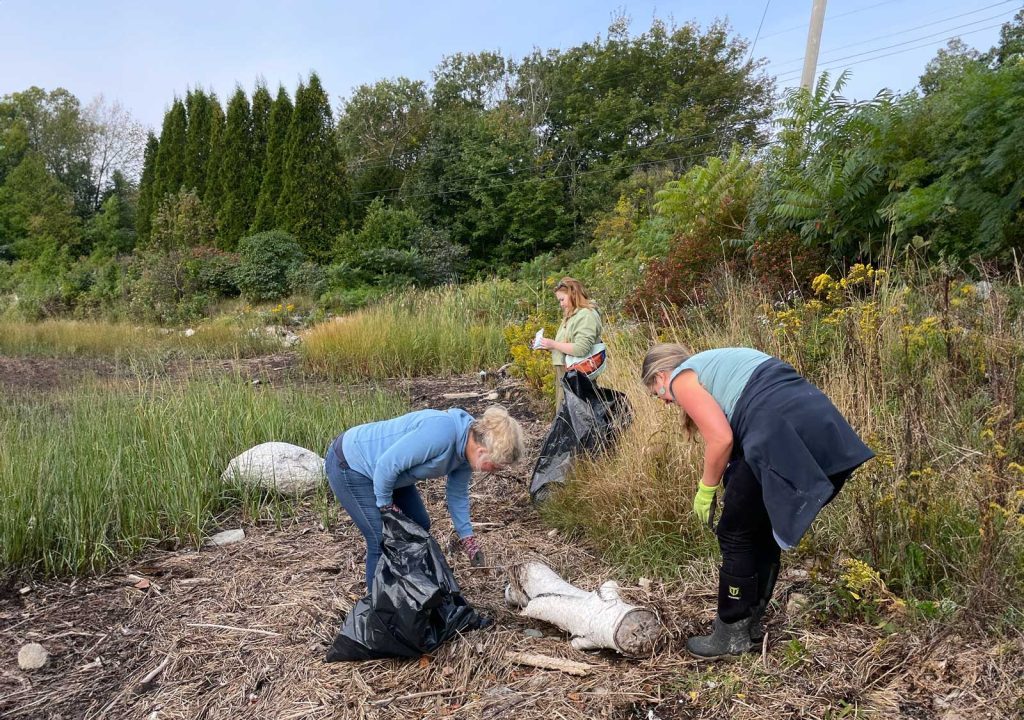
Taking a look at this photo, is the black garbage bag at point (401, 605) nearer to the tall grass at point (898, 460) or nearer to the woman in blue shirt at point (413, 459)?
the woman in blue shirt at point (413, 459)

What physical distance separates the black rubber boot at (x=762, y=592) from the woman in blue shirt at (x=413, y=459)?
0.96 meters

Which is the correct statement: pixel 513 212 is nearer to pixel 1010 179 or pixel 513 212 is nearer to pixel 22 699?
pixel 1010 179

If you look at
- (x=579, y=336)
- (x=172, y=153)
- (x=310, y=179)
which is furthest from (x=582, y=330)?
(x=172, y=153)

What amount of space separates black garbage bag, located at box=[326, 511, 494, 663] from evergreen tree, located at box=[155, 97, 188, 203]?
75.3ft

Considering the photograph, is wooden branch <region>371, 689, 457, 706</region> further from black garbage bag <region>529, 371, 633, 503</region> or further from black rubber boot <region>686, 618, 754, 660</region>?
black garbage bag <region>529, 371, 633, 503</region>

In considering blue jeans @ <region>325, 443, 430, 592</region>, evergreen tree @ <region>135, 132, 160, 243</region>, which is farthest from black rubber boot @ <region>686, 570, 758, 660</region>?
evergreen tree @ <region>135, 132, 160, 243</region>

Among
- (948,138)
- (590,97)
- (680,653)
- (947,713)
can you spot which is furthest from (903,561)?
(590,97)

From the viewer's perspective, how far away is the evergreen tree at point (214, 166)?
69.2ft

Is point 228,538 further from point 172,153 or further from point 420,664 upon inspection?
point 172,153

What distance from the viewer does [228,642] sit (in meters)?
2.92

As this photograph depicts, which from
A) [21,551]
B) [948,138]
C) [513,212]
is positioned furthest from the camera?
[513,212]

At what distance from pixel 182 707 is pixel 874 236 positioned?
5995 millimetres

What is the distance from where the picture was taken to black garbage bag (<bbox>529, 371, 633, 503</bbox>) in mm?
4211

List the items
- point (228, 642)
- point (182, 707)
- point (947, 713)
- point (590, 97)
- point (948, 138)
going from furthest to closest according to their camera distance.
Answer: point (590, 97) < point (948, 138) < point (228, 642) < point (182, 707) < point (947, 713)
